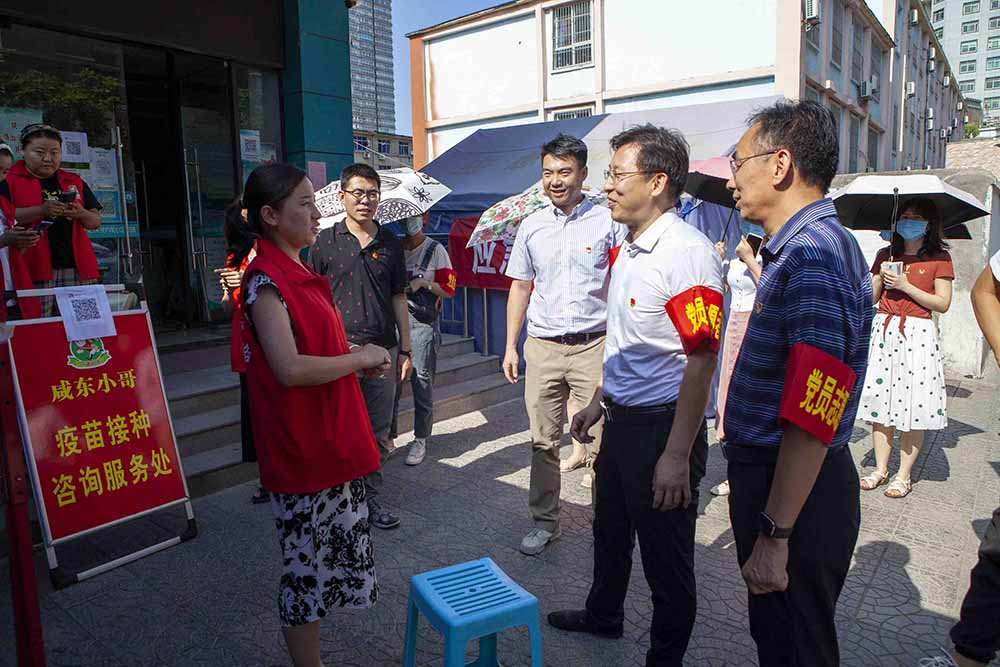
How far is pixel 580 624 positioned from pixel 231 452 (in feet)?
9.95

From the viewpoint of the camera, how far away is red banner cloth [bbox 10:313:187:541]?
3238 mm

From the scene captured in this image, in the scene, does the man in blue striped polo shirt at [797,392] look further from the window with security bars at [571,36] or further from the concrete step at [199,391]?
the window with security bars at [571,36]

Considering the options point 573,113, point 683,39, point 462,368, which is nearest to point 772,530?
point 462,368

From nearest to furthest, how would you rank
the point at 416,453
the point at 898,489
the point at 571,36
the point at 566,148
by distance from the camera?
1. the point at 566,148
2. the point at 898,489
3. the point at 416,453
4. the point at 571,36

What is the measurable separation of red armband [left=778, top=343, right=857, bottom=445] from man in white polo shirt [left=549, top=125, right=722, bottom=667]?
620 millimetres

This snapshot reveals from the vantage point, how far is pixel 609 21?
17266mm

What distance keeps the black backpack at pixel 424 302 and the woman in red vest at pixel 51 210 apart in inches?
85.4

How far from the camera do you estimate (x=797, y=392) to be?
59.6 inches

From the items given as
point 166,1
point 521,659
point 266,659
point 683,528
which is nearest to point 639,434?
point 683,528

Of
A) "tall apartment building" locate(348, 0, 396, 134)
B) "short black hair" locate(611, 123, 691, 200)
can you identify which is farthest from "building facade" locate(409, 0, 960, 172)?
"tall apartment building" locate(348, 0, 396, 134)

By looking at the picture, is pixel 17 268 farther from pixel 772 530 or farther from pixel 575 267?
pixel 772 530

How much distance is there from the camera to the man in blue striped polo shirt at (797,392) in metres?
1.54

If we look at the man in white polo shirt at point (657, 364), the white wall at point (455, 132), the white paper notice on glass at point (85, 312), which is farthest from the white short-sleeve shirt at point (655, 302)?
the white wall at point (455, 132)

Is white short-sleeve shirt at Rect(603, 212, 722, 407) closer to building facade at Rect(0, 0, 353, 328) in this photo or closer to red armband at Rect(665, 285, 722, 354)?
red armband at Rect(665, 285, 722, 354)
